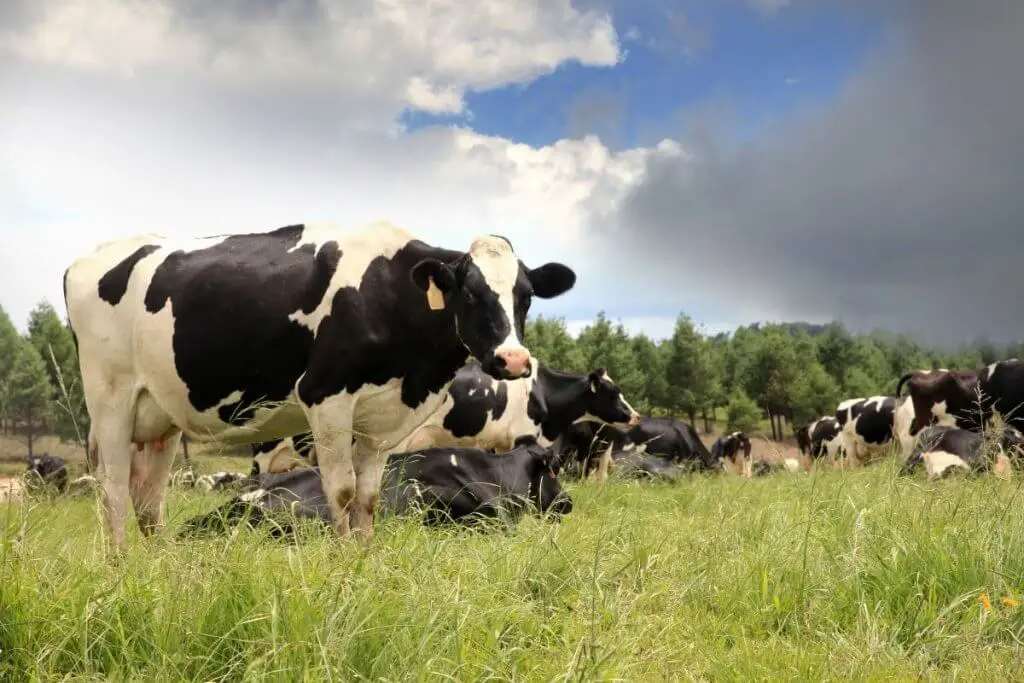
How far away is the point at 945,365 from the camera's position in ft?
264

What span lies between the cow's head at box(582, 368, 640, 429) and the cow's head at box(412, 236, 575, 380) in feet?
31.3

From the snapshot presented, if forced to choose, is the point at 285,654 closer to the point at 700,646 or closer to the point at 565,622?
the point at 565,622

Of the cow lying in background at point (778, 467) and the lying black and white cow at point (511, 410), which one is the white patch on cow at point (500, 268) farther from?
the lying black and white cow at point (511, 410)

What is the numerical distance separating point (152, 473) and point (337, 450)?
2205mm

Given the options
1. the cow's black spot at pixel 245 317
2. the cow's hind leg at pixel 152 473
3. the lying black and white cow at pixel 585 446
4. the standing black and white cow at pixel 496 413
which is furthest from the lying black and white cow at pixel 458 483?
the lying black and white cow at pixel 585 446

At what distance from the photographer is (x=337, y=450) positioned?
553cm

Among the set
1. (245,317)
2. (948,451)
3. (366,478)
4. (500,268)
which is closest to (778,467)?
(948,451)

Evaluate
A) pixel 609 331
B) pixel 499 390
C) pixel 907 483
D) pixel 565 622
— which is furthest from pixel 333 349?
pixel 609 331

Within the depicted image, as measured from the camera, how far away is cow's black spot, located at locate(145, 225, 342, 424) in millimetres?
5805

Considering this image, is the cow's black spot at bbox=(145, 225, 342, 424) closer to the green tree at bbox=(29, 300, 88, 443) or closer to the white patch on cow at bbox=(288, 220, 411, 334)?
the white patch on cow at bbox=(288, 220, 411, 334)

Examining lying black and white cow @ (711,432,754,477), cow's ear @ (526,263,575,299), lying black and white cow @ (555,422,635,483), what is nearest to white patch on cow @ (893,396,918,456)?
lying black and white cow @ (555,422,635,483)

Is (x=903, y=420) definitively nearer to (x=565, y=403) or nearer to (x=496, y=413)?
(x=565, y=403)

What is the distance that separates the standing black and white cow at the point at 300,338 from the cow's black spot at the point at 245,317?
0.03ft

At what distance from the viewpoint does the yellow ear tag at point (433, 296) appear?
5.61 meters
